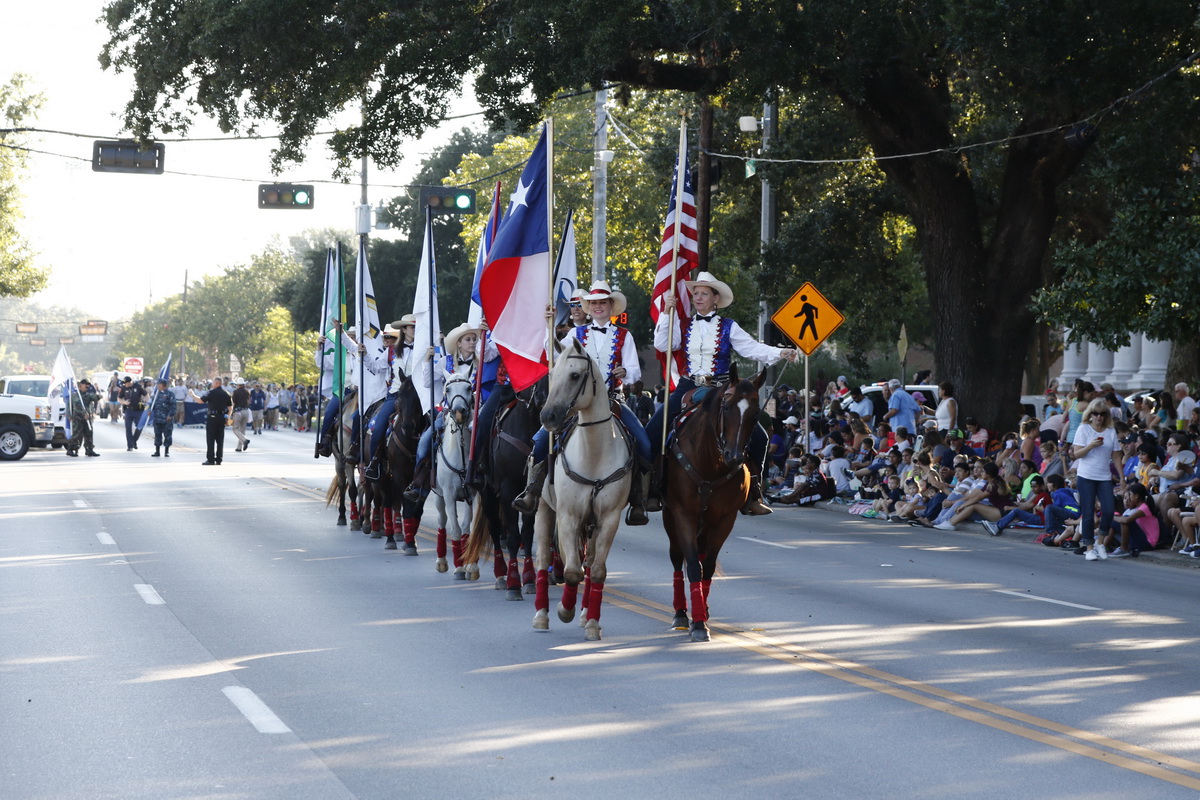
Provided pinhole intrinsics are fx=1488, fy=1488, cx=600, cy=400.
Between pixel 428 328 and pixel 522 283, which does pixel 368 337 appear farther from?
pixel 522 283

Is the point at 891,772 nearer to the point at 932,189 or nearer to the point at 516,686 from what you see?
the point at 516,686

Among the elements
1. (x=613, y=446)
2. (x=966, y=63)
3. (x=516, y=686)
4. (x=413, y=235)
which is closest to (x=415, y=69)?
(x=966, y=63)

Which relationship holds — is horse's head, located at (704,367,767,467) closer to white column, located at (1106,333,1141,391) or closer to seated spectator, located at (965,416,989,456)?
seated spectator, located at (965,416,989,456)

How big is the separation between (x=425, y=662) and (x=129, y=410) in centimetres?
3670

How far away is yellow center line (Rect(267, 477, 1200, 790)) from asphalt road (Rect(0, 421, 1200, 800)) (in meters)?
0.02

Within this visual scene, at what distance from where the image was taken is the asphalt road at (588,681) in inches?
269

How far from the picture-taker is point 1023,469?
20750 millimetres

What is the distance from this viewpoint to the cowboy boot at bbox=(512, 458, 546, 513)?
11.1 metres

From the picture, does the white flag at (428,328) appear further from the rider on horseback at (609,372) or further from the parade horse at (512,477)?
the rider on horseback at (609,372)

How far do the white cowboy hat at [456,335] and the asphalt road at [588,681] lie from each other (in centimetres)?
219

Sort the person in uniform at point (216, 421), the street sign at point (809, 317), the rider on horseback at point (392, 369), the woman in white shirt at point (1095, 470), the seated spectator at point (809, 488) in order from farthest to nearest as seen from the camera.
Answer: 1. the person in uniform at point (216, 421)
2. the street sign at point (809, 317)
3. the seated spectator at point (809, 488)
4. the woman in white shirt at point (1095, 470)
5. the rider on horseback at point (392, 369)

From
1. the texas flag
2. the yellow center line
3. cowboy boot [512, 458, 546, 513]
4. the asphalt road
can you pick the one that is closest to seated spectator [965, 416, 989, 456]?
the asphalt road

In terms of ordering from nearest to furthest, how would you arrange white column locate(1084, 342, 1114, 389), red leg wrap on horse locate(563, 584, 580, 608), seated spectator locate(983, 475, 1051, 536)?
1. red leg wrap on horse locate(563, 584, 580, 608)
2. seated spectator locate(983, 475, 1051, 536)
3. white column locate(1084, 342, 1114, 389)

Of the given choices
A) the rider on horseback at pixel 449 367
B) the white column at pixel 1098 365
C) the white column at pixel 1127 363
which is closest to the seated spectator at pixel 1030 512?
the rider on horseback at pixel 449 367
